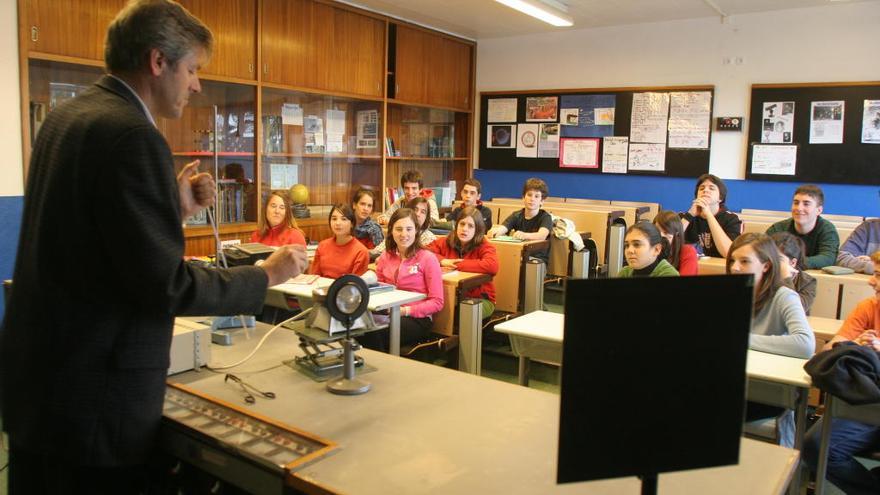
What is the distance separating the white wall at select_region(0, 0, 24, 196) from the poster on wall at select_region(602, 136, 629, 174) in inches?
226

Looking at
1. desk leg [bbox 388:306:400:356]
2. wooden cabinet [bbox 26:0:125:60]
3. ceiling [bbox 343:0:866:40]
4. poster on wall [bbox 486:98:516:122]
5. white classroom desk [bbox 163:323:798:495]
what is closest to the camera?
white classroom desk [bbox 163:323:798:495]

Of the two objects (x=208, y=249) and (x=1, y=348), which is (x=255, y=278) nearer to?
(x=1, y=348)

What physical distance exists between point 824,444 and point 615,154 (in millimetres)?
5717

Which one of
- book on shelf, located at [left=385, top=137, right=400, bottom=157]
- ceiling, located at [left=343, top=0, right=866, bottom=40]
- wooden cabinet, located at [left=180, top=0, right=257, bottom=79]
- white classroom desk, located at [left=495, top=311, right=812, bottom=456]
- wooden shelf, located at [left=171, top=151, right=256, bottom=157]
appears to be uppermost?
ceiling, located at [left=343, top=0, right=866, bottom=40]

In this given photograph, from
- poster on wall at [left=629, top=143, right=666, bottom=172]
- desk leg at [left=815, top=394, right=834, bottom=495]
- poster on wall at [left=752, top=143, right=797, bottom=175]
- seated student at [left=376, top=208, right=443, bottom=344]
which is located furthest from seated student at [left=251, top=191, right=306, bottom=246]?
poster on wall at [left=752, top=143, right=797, bottom=175]

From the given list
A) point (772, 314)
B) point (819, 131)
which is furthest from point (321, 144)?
point (819, 131)

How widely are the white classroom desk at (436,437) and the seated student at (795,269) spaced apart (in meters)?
1.95

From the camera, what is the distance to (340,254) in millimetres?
4238

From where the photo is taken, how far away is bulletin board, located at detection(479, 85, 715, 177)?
287 inches

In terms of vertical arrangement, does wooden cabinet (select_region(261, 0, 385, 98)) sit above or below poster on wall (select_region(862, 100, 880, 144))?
above

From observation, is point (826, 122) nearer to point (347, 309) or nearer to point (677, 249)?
point (677, 249)

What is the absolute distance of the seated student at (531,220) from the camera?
556 cm

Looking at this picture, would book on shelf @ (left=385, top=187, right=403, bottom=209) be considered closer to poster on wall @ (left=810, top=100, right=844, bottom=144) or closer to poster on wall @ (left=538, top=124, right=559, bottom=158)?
poster on wall @ (left=538, top=124, right=559, bottom=158)

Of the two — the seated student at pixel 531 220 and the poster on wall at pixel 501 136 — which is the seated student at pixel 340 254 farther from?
the poster on wall at pixel 501 136
